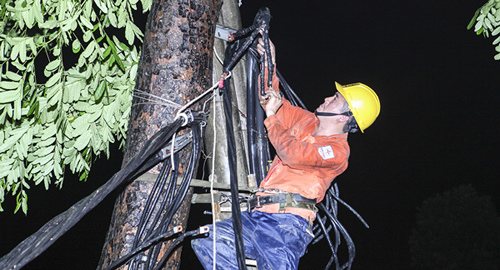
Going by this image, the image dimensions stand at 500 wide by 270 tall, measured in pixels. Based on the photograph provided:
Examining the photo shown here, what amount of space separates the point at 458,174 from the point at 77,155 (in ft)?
145

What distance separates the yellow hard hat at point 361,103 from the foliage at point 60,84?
2042 mm

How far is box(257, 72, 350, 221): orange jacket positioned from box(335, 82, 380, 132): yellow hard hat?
451mm

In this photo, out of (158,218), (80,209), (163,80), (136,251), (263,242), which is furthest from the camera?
(263,242)

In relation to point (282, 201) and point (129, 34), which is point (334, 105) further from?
point (129, 34)

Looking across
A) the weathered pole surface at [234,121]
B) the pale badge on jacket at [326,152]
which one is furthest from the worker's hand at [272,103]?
the pale badge on jacket at [326,152]

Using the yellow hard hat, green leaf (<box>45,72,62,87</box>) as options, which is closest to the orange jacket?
the yellow hard hat

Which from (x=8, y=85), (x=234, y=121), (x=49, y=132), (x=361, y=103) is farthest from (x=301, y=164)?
(x=8, y=85)

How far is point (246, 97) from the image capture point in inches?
154

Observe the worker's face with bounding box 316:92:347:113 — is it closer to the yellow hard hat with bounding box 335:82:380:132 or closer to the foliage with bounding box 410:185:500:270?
the yellow hard hat with bounding box 335:82:380:132

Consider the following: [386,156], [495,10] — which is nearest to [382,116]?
[386,156]

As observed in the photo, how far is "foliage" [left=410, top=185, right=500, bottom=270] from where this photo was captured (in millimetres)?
25984

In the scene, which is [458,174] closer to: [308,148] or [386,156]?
[386,156]

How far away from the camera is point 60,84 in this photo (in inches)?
146

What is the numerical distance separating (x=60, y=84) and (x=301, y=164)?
2.04 meters
